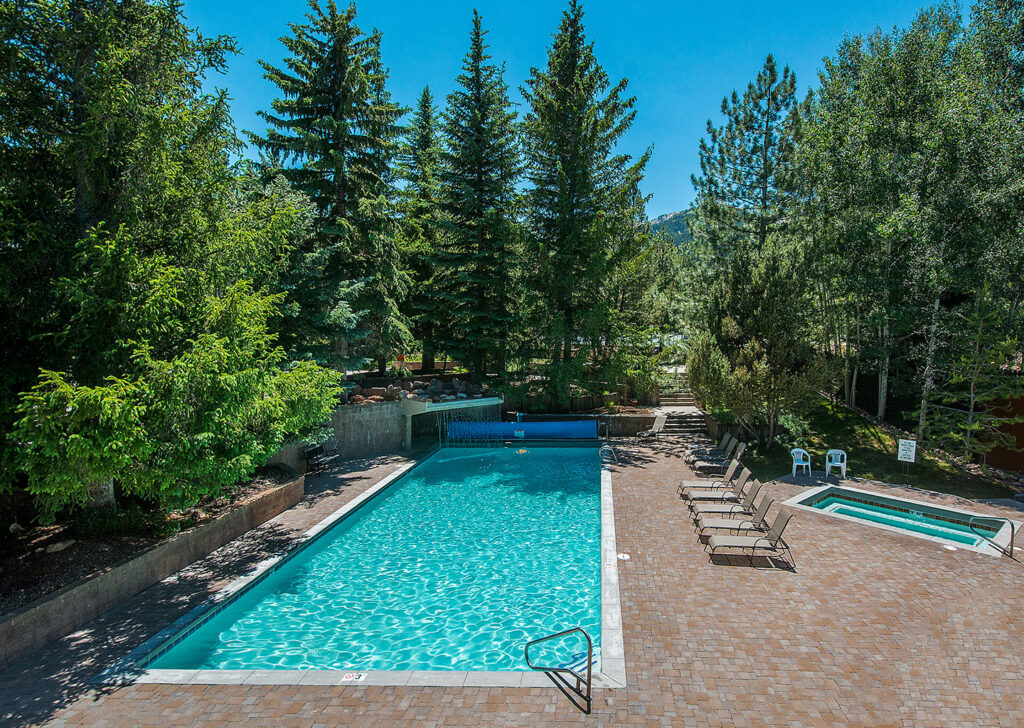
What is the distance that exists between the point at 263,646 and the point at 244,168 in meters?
8.63

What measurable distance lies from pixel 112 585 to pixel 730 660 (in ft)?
30.3

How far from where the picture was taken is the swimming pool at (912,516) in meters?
9.99

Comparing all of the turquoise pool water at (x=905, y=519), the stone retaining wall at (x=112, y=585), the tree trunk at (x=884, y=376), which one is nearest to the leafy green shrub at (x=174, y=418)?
the stone retaining wall at (x=112, y=585)

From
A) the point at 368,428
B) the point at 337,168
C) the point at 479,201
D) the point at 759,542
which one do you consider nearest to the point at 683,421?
the point at 759,542

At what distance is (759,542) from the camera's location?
9.23 metres

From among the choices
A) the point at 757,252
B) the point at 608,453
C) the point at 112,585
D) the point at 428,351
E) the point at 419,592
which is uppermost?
the point at 757,252

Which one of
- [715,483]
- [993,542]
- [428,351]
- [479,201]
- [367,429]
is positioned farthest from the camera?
[428,351]

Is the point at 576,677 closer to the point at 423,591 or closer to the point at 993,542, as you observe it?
the point at 423,591

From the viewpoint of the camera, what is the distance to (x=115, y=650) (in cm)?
664

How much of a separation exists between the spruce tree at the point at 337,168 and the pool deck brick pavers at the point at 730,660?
28.7ft

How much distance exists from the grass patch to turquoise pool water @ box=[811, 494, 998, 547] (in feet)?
6.68

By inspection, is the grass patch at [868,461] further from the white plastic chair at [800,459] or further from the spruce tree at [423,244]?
the spruce tree at [423,244]

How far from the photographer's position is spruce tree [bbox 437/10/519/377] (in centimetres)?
2142

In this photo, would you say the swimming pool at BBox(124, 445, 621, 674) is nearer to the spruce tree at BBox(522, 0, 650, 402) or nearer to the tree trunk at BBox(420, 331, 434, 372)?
the spruce tree at BBox(522, 0, 650, 402)
